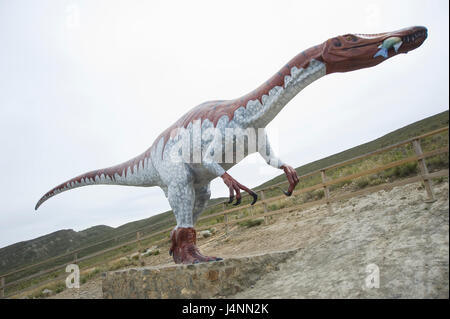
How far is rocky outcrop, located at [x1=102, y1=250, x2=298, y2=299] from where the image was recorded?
3.23 metres

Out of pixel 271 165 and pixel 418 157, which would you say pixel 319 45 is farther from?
pixel 418 157

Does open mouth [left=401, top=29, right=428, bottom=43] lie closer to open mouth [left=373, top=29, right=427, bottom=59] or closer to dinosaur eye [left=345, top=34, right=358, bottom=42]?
open mouth [left=373, top=29, right=427, bottom=59]

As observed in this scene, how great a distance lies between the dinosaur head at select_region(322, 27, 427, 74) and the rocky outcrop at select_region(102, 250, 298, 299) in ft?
7.02

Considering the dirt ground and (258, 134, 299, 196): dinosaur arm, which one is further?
(258, 134, 299, 196): dinosaur arm

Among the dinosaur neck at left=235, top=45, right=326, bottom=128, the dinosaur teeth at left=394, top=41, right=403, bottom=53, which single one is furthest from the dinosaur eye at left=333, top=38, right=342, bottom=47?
the dinosaur teeth at left=394, top=41, right=403, bottom=53

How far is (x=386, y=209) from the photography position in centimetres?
440

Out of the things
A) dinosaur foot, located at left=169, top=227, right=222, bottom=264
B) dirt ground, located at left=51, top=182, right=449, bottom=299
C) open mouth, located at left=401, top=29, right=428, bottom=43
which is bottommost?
dirt ground, located at left=51, top=182, right=449, bottom=299

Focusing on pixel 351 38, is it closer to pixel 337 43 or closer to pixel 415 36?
pixel 337 43

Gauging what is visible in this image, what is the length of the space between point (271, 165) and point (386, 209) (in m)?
1.81

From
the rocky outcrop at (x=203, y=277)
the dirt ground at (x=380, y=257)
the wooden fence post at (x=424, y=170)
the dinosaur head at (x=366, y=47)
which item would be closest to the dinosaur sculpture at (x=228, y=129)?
the dinosaur head at (x=366, y=47)

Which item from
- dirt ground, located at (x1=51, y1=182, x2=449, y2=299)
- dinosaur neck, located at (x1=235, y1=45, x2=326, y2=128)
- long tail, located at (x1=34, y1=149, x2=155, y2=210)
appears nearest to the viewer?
dirt ground, located at (x1=51, y1=182, x2=449, y2=299)
